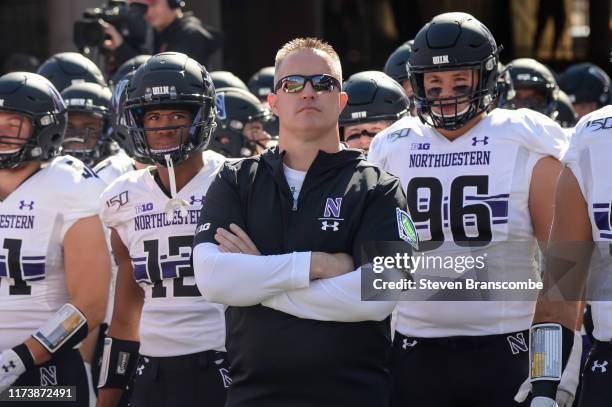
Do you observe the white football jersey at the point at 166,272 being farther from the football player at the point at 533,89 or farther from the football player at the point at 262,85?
the football player at the point at 262,85

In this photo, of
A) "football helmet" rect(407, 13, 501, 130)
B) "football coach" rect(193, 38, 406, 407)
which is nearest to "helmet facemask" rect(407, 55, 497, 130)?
"football helmet" rect(407, 13, 501, 130)

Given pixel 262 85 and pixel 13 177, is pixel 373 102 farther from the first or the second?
pixel 262 85

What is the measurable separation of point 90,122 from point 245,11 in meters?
9.26

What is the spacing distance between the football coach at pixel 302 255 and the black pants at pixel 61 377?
1.49 metres

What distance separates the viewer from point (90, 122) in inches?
314


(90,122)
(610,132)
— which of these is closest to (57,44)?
(90,122)

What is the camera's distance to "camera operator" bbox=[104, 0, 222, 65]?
975cm

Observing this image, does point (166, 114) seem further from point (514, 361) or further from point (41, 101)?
point (514, 361)

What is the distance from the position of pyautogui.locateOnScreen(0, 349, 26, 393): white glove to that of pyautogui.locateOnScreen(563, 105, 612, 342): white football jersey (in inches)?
94.4

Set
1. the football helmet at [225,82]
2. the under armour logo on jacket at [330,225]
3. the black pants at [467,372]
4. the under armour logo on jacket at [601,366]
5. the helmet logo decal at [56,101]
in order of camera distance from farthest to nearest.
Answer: the football helmet at [225,82], the helmet logo decal at [56,101], the black pants at [467,372], the under armour logo on jacket at [601,366], the under armour logo on jacket at [330,225]

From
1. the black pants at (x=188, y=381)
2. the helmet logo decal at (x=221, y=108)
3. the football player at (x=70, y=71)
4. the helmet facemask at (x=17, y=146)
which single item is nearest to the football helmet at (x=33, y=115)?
the helmet facemask at (x=17, y=146)

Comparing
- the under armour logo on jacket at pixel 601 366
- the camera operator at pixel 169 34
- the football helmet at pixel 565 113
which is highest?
the camera operator at pixel 169 34

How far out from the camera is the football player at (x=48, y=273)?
568 centimetres

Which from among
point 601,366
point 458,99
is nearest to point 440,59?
point 458,99
